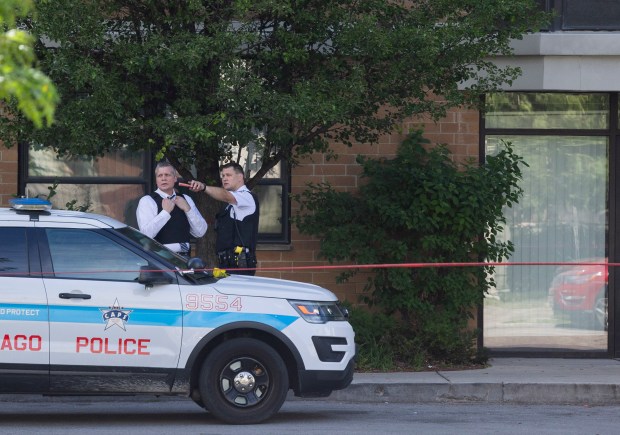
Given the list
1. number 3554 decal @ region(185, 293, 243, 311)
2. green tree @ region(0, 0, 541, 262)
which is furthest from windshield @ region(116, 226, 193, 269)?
green tree @ region(0, 0, 541, 262)

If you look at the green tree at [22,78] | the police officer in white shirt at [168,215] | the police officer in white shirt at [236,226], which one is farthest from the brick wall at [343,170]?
the green tree at [22,78]

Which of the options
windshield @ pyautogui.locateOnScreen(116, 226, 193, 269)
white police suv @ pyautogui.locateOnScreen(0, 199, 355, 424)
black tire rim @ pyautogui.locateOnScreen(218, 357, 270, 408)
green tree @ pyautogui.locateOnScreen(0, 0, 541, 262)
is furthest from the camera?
green tree @ pyautogui.locateOnScreen(0, 0, 541, 262)

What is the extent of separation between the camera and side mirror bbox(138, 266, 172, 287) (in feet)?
28.0

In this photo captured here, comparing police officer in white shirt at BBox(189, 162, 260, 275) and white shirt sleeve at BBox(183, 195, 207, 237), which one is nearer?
white shirt sleeve at BBox(183, 195, 207, 237)

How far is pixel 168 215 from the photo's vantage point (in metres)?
10.3

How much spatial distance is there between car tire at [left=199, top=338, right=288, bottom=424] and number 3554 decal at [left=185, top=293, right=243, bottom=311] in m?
0.28

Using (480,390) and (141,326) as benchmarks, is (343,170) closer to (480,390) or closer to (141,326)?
(480,390)

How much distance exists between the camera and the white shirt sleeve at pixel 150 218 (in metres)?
10.2

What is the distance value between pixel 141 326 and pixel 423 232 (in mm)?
4929

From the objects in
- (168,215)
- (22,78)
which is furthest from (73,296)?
(22,78)

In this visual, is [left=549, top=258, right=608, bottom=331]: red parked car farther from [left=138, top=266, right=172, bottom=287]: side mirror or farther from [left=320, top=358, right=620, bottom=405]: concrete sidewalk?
[left=138, top=266, right=172, bottom=287]: side mirror

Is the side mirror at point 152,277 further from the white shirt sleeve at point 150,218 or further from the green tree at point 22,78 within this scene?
the green tree at point 22,78

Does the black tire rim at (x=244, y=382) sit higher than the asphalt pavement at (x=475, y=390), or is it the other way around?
the black tire rim at (x=244, y=382)

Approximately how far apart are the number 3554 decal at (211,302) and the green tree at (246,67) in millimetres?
1780
